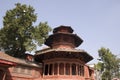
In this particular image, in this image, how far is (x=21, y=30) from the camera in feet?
102

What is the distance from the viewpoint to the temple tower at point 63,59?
26.9 meters

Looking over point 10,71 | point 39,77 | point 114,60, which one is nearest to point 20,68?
point 10,71

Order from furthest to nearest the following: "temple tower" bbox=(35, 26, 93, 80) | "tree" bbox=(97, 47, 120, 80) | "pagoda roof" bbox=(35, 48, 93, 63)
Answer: "tree" bbox=(97, 47, 120, 80) → "temple tower" bbox=(35, 26, 93, 80) → "pagoda roof" bbox=(35, 48, 93, 63)

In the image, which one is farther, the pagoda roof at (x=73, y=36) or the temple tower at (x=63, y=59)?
the pagoda roof at (x=73, y=36)

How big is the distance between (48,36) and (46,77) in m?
8.21

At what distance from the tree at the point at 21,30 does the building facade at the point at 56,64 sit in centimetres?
232

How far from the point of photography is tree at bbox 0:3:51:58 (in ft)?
103

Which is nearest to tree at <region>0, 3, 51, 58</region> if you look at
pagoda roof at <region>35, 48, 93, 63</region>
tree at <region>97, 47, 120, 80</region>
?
pagoda roof at <region>35, 48, 93, 63</region>

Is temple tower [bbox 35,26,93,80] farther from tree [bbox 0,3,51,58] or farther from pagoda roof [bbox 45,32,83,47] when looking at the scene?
tree [bbox 0,3,51,58]

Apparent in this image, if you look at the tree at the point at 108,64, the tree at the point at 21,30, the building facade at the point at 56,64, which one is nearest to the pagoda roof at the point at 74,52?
the building facade at the point at 56,64

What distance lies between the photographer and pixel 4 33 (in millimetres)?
32625

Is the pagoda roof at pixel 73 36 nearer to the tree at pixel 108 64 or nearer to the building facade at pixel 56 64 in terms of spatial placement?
the building facade at pixel 56 64

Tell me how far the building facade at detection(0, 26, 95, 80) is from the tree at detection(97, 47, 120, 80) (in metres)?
12.4

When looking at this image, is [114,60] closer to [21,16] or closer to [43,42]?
[43,42]
